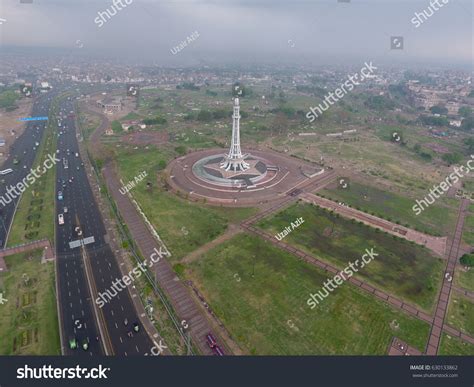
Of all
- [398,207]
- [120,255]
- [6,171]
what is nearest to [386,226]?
[398,207]

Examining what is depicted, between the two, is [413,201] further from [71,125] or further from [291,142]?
[71,125]

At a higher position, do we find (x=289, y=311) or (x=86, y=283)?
(x=86, y=283)

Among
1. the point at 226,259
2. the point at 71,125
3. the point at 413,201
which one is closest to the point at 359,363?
the point at 226,259

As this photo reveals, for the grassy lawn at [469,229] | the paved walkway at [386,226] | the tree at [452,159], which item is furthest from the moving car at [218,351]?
the tree at [452,159]

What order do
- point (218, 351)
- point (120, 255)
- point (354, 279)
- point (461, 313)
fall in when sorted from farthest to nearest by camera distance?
point (120, 255)
point (354, 279)
point (461, 313)
point (218, 351)

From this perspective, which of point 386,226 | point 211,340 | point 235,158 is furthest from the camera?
point 235,158

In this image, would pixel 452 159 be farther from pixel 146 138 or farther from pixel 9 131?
pixel 9 131

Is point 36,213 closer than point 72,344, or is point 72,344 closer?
point 72,344
